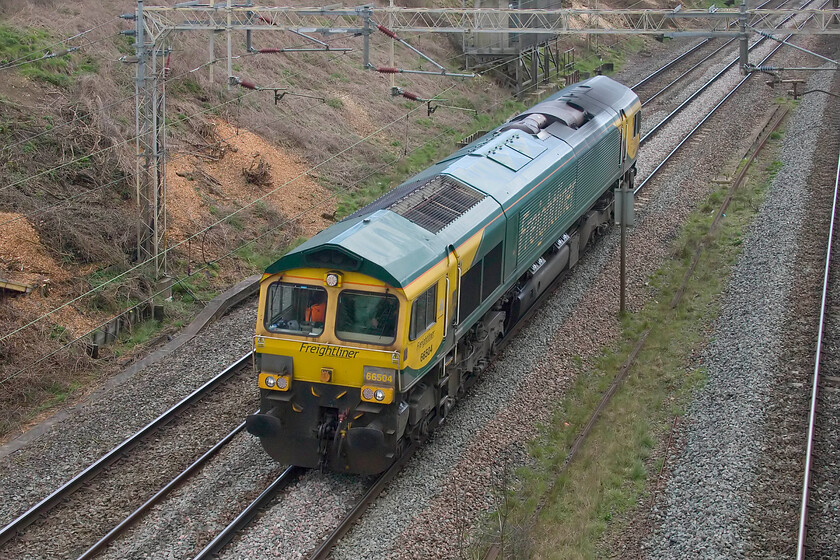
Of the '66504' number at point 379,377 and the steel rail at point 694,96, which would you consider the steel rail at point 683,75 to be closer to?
the steel rail at point 694,96

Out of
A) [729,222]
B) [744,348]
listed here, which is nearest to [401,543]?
[744,348]

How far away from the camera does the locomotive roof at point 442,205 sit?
37.4ft

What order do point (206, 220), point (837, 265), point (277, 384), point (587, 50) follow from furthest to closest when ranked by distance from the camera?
point (587, 50)
point (206, 220)
point (837, 265)
point (277, 384)

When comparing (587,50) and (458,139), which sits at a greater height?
(587,50)

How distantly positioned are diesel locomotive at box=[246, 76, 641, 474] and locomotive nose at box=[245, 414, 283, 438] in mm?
18

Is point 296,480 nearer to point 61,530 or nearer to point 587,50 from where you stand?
point 61,530

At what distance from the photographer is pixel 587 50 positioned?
144ft

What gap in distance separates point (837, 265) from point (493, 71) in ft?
74.6

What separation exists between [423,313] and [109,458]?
4991mm

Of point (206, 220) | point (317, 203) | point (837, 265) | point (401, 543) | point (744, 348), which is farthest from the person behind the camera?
point (317, 203)

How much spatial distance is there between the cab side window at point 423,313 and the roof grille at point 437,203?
114 centimetres

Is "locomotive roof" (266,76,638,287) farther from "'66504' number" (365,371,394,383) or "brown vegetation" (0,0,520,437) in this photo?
"brown vegetation" (0,0,520,437)

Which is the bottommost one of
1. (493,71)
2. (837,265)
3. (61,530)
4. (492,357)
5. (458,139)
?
(61,530)

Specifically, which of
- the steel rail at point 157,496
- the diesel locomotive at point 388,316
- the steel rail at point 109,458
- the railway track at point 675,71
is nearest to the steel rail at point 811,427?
the diesel locomotive at point 388,316
